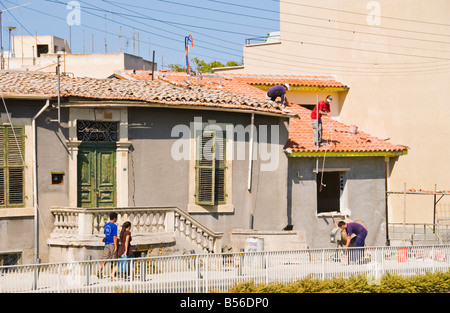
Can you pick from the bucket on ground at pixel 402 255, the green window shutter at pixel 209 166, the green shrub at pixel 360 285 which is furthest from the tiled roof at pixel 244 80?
the green shrub at pixel 360 285

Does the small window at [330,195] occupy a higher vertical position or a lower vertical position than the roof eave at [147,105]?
lower

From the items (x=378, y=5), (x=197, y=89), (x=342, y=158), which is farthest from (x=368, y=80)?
(x=197, y=89)

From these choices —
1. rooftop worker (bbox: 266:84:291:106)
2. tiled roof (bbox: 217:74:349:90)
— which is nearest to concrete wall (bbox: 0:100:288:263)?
rooftop worker (bbox: 266:84:291:106)

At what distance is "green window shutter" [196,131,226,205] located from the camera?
25312mm

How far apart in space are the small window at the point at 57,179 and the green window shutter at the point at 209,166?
14.1 feet

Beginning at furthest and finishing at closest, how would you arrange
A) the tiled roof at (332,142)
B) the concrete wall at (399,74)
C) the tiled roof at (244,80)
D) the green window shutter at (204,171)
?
the concrete wall at (399,74) < the tiled roof at (244,80) < the tiled roof at (332,142) < the green window shutter at (204,171)

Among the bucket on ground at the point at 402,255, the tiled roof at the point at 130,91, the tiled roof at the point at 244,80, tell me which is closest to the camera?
the bucket on ground at the point at 402,255

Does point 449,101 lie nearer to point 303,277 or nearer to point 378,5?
point 378,5

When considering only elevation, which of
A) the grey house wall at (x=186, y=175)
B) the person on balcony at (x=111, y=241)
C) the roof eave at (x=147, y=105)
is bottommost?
the person on balcony at (x=111, y=241)

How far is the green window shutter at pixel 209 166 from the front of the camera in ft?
83.0

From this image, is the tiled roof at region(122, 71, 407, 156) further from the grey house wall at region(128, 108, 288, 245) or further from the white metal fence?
the white metal fence

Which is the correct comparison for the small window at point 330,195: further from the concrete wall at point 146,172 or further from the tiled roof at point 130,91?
the tiled roof at point 130,91

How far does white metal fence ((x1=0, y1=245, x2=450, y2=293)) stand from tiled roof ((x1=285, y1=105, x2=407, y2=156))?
6668 millimetres

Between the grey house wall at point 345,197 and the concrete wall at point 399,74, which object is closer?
the grey house wall at point 345,197
